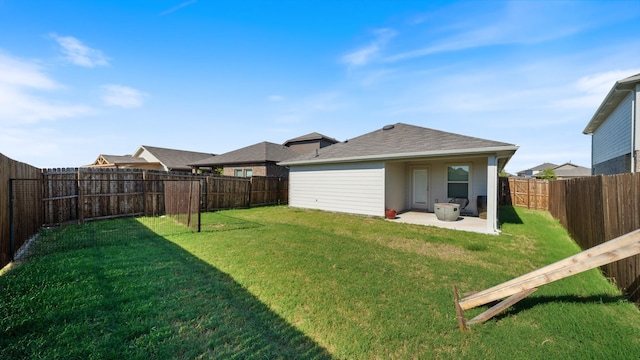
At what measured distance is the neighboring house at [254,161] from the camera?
17391 mm

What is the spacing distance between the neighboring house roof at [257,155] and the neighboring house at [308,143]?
1309 mm

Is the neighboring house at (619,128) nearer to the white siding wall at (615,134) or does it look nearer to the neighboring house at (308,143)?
the white siding wall at (615,134)

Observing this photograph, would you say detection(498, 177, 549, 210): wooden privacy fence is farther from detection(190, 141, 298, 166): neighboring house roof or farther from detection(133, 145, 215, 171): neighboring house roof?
detection(133, 145, 215, 171): neighboring house roof

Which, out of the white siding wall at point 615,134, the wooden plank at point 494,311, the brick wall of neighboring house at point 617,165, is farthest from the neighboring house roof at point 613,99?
the wooden plank at point 494,311

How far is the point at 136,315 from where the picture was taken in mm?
2836

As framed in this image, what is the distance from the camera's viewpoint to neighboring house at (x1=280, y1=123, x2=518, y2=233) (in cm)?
1007

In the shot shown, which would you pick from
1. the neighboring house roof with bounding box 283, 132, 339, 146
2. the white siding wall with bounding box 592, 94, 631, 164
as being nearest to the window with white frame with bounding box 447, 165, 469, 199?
the white siding wall with bounding box 592, 94, 631, 164

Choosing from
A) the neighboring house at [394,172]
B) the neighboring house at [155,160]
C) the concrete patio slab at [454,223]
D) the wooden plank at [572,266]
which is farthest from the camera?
the neighboring house at [155,160]

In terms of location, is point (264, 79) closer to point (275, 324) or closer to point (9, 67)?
point (9, 67)

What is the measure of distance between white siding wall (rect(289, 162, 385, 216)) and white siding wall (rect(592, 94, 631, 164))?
896 centimetres

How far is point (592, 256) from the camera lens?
2.56 metres

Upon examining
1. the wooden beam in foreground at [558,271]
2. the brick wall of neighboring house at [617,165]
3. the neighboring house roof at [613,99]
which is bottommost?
the wooden beam in foreground at [558,271]

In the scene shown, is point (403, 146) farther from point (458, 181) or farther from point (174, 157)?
point (174, 157)

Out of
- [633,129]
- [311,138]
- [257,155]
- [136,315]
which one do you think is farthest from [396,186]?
[311,138]
